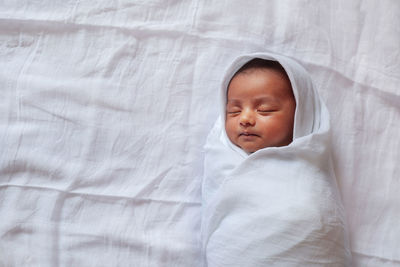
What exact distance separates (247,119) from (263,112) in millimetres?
43

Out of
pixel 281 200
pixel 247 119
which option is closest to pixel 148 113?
pixel 247 119

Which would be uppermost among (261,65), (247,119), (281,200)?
(261,65)

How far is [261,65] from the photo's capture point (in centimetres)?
100

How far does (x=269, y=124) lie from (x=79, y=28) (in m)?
0.54

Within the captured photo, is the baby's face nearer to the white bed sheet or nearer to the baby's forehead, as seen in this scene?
the baby's forehead

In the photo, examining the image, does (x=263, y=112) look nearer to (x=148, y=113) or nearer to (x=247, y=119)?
(x=247, y=119)

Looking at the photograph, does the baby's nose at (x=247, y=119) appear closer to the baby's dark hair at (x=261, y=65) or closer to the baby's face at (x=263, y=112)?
the baby's face at (x=263, y=112)

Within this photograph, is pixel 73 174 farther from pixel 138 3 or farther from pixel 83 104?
pixel 138 3

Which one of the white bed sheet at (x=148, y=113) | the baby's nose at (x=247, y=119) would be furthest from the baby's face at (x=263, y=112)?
the white bed sheet at (x=148, y=113)

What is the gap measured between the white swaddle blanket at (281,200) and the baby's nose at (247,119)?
0.22 ft

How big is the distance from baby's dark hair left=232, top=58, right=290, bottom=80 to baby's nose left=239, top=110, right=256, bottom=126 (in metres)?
0.11

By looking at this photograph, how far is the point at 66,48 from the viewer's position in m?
1.10

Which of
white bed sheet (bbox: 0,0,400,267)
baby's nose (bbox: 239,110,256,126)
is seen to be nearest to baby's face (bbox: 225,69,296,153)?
baby's nose (bbox: 239,110,256,126)

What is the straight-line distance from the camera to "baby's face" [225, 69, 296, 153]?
0.95 m
